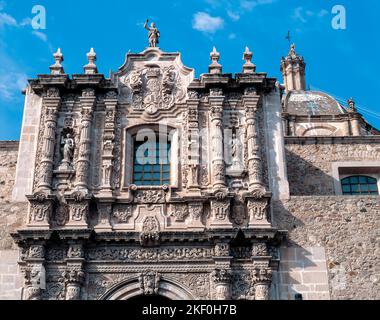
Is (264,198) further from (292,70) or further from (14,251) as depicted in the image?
(292,70)

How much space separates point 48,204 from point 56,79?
14.0 feet

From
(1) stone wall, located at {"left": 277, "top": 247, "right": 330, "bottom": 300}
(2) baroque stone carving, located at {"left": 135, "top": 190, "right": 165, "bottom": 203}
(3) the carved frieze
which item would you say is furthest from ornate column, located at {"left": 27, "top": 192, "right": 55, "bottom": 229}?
(1) stone wall, located at {"left": 277, "top": 247, "right": 330, "bottom": 300}

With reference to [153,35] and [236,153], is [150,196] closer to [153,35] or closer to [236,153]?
[236,153]

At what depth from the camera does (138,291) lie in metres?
17.5

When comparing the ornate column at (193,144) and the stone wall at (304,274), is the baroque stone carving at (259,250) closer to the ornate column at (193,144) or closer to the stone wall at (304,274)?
the stone wall at (304,274)

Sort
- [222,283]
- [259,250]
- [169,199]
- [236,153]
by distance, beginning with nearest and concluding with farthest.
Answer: [222,283] < [259,250] < [169,199] < [236,153]

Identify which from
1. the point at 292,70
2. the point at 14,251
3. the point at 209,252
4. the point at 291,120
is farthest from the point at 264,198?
the point at 292,70

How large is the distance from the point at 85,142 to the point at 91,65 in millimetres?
2936

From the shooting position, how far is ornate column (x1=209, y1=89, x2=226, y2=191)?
18.8m

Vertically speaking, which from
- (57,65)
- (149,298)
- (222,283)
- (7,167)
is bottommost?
(149,298)

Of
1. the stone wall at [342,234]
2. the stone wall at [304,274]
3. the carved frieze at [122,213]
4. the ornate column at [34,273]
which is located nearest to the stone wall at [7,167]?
the ornate column at [34,273]

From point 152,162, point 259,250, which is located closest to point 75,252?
point 152,162

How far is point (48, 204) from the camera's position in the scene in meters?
18.3

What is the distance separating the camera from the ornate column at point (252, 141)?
18.9m
